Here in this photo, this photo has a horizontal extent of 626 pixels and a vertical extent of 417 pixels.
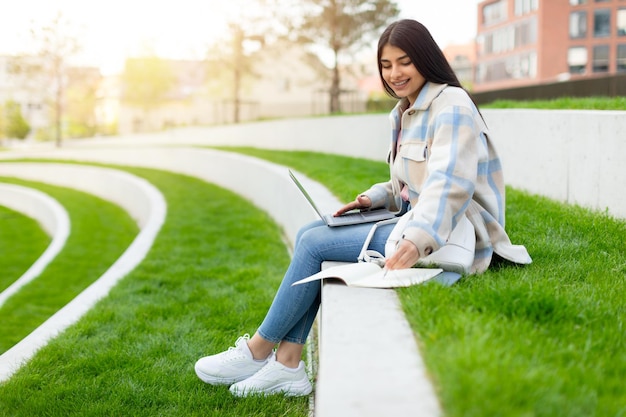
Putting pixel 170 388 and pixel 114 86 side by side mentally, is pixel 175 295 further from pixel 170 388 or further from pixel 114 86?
pixel 114 86

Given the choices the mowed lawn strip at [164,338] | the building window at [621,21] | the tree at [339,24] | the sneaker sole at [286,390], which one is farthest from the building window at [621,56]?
the sneaker sole at [286,390]

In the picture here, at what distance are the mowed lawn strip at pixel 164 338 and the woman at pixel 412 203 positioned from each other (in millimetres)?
179

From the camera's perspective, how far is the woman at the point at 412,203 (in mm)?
2787

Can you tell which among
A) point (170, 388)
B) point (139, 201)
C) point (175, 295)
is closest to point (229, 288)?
point (175, 295)

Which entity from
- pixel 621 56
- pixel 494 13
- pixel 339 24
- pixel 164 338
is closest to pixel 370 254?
pixel 164 338

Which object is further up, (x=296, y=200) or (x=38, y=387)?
(x=296, y=200)

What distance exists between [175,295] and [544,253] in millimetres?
3242

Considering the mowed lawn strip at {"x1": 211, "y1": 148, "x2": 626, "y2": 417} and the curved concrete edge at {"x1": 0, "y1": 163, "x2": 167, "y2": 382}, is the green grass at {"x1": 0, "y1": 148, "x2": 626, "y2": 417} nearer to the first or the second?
the mowed lawn strip at {"x1": 211, "y1": 148, "x2": 626, "y2": 417}

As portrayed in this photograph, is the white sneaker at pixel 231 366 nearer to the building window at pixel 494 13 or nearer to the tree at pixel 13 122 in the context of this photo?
the tree at pixel 13 122

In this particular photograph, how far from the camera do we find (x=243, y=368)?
3.36 meters

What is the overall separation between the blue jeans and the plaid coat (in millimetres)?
A: 303

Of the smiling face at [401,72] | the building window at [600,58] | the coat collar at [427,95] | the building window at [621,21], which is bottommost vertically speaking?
the coat collar at [427,95]

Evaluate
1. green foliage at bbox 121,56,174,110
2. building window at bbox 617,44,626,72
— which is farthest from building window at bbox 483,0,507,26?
green foliage at bbox 121,56,174,110

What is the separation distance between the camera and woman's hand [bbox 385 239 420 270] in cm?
272
